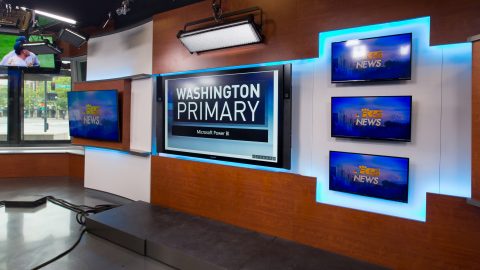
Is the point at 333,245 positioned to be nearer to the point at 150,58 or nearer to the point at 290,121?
the point at 290,121

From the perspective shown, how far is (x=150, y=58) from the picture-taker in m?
3.94

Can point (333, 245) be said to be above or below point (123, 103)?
below

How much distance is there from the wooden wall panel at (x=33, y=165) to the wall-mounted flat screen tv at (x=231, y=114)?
3.75m

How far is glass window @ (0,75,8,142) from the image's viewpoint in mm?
6172

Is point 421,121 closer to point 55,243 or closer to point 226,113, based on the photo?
point 226,113

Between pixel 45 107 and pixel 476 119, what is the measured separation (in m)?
7.54

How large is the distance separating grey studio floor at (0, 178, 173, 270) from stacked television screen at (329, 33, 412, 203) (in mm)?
1865

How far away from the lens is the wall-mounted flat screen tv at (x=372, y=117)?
7.18 feet

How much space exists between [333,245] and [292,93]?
1444 millimetres

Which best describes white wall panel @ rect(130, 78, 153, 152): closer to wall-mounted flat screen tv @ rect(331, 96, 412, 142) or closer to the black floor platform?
the black floor platform

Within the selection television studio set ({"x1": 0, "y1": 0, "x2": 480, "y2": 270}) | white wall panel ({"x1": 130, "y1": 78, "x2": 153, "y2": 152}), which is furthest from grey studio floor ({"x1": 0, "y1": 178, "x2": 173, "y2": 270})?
white wall panel ({"x1": 130, "y1": 78, "x2": 153, "y2": 152})

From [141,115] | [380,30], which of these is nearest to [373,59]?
[380,30]

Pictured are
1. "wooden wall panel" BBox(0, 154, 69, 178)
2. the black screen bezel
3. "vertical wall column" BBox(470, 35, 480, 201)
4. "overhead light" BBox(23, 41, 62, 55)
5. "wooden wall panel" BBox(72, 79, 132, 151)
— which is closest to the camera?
"vertical wall column" BBox(470, 35, 480, 201)

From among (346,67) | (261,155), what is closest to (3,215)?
(261,155)
